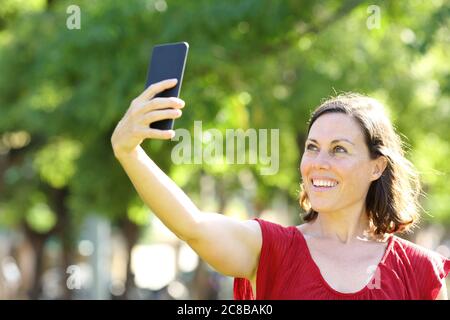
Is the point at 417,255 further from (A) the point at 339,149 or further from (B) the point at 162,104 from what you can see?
(B) the point at 162,104

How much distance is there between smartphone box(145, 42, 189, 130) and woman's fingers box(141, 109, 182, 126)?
0.03 meters

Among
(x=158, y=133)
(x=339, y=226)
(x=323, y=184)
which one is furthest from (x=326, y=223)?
(x=158, y=133)

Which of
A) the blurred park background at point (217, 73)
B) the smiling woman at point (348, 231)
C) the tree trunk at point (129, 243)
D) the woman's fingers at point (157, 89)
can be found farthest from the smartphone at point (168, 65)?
the tree trunk at point (129, 243)

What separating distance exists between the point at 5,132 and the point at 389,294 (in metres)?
13.2

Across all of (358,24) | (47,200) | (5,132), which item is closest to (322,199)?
(358,24)

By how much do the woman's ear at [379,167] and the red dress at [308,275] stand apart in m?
Result: 0.29

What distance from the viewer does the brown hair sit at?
11.3 feet

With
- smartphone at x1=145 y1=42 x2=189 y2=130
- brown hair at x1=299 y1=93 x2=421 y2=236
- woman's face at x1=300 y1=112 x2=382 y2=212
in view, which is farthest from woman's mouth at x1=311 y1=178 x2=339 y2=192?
smartphone at x1=145 y1=42 x2=189 y2=130

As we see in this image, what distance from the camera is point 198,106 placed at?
30.8ft

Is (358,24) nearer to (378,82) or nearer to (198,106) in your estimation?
(378,82)

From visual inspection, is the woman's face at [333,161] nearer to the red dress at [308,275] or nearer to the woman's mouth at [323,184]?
the woman's mouth at [323,184]

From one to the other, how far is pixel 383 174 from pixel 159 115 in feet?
3.40

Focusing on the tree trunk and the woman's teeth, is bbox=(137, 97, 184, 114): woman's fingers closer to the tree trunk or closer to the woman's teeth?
the woman's teeth
